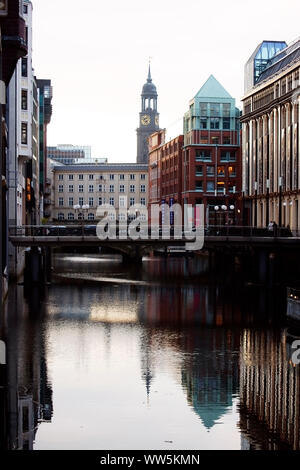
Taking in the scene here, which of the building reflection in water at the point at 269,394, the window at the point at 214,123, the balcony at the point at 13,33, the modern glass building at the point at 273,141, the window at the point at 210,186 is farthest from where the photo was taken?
the window at the point at 214,123

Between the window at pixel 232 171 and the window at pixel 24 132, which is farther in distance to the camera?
the window at pixel 232 171

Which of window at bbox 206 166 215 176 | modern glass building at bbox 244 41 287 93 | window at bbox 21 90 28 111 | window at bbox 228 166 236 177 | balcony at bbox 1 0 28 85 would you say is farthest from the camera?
window at bbox 206 166 215 176

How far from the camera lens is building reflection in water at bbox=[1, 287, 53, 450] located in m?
29.8

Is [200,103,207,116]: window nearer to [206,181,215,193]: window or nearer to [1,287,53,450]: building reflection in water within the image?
[206,181,215,193]: window

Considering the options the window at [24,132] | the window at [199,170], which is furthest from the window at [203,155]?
the window at [24,132]

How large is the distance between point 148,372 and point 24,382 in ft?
19.8

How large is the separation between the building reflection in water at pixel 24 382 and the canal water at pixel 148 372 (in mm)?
49

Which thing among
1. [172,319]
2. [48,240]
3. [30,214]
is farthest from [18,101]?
[172,319]

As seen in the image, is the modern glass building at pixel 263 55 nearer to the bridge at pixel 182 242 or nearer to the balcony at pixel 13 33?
the bridge at pixel 182 242

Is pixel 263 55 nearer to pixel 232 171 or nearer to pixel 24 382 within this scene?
pixel 232 171

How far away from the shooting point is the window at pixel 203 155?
152 meters

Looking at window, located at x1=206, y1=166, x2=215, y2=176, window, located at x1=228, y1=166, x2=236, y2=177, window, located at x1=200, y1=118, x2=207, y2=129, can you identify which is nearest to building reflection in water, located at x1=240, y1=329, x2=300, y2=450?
window, located at x1=228, y1=166, x2=236, y2=177

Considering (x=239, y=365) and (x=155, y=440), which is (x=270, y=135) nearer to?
(x=239, y=365)

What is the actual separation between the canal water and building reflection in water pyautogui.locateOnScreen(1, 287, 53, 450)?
5cm
